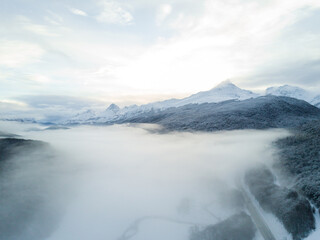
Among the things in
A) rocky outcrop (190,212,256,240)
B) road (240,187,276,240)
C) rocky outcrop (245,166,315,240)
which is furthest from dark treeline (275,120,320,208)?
rocky outcrop (190,212,256,240)

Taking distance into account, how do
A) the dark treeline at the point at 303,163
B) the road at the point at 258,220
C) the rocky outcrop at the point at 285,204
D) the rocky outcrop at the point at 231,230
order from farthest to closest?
the dark treeline at the point at 303,163, the rocky outcrop at the point at 231,230, the road at the point at 258,220, the rocky outcrop at the point at 285,204

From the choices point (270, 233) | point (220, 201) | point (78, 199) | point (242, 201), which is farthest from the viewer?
point (78, 199)

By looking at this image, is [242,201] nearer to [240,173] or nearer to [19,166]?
[240,173]

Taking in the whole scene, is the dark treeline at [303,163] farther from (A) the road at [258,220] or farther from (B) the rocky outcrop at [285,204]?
(A) the road at [258,220]

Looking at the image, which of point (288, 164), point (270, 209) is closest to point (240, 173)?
point (288, 164)

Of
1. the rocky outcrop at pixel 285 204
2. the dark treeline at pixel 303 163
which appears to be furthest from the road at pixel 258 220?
the dark treeline at pixel 303 163

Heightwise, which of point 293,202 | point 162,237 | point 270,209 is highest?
point 293,202

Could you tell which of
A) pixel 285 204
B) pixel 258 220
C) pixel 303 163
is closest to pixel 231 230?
pixel 258 220

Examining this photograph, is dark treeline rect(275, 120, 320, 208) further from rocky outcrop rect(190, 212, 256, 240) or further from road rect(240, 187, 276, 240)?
rocky outcrop rect(190, 212, 256, 240)
